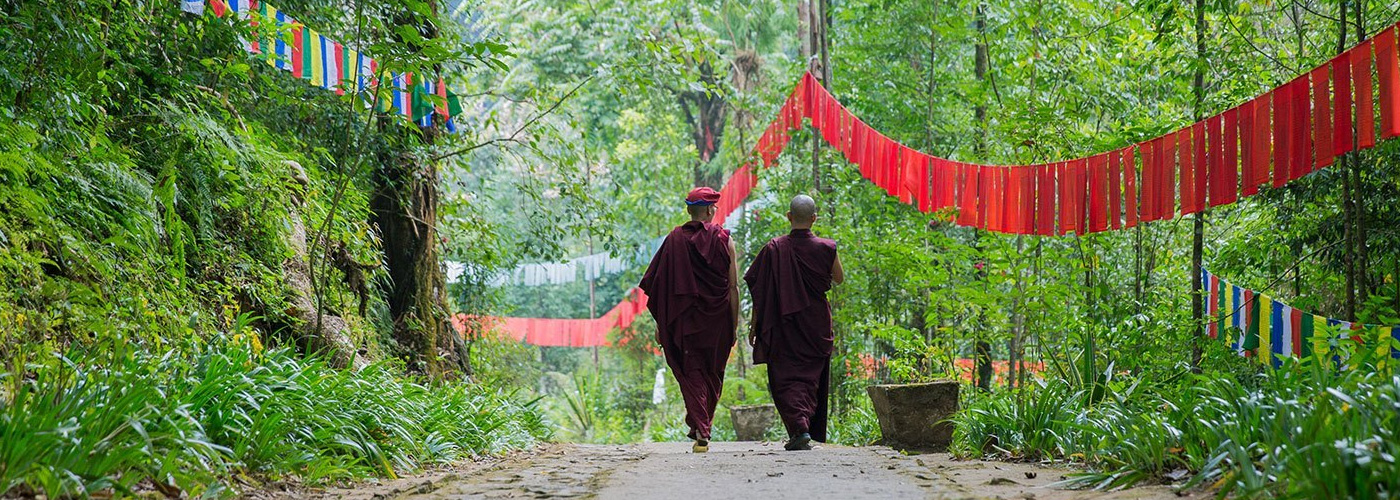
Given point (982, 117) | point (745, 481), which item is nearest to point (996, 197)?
point (745, 481)

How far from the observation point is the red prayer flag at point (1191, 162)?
5875 millimetres

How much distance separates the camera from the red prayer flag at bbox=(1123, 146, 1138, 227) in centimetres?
650

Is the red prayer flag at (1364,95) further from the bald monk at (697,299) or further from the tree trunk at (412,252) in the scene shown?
the tree trunk at (412,252)

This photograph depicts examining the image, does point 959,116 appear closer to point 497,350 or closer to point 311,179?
point 497,350

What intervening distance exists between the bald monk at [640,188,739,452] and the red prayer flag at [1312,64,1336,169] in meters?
3.44

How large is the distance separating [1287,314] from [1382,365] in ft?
5.81

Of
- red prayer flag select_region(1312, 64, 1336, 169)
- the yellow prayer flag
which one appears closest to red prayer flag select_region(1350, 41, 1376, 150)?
red prayer flag select_region(1312, 64, 1336, 169)

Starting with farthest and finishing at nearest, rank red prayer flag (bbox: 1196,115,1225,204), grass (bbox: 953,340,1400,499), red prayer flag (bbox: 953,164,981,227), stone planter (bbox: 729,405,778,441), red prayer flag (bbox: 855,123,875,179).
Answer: stone planter (bbox: 729,405,778,441) → red prayer flag (bbox: 855,123,875,179) → red prayer flag (bbox: 953,164,981,227) → red prayer flag (bbox: 1196,115,1225,204) → grass (bbox: 953,340,1400,499)

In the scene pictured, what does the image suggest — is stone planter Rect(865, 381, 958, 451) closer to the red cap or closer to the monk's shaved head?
the monk's shaved head

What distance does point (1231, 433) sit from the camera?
3.37m

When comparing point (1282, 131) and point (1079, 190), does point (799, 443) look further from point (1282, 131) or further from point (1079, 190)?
point (1282, 131)

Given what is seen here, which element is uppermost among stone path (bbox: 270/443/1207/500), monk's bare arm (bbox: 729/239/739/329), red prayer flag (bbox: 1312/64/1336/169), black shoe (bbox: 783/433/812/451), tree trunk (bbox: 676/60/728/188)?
tree trunk (bbox: 676/60/728/188)

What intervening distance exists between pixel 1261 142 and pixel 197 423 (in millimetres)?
4647

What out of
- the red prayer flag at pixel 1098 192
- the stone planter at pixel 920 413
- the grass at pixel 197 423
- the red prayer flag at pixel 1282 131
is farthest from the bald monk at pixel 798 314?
the red prayer flag at pixel 1282 131
